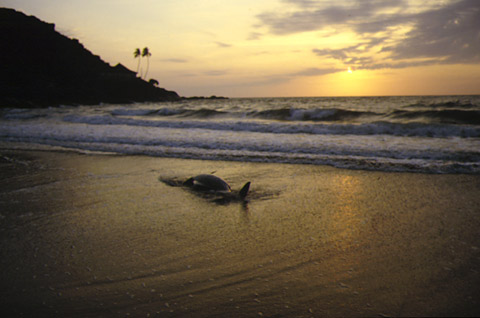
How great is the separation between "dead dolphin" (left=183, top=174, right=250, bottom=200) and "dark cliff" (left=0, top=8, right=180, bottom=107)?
42.0 metres

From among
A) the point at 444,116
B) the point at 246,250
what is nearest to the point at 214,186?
the point at 246,250

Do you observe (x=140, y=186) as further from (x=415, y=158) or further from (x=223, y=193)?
(x=415, y=158)

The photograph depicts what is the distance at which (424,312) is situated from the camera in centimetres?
189

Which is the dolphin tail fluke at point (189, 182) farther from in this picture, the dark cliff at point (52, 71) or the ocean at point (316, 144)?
the dark cliff at point (52, 71)

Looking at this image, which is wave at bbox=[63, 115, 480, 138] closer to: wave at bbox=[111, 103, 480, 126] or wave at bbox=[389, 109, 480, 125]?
wave at bbox=[111, 103, 480, 126]

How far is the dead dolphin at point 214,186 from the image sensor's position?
4.48m

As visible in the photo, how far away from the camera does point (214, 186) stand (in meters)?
4.81

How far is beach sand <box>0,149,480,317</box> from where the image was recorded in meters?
2.02

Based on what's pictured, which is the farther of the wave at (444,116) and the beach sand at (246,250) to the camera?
the wave at (444,116)

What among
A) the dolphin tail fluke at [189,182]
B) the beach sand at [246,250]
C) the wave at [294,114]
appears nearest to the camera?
the beach sand at [246,250]

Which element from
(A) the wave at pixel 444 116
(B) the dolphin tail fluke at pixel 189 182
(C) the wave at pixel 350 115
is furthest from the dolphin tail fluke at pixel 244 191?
(A) the wave at pixel 444 116

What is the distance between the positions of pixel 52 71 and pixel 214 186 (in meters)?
60.4

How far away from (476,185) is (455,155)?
2.59m

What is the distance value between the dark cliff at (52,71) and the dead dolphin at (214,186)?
42.0m
